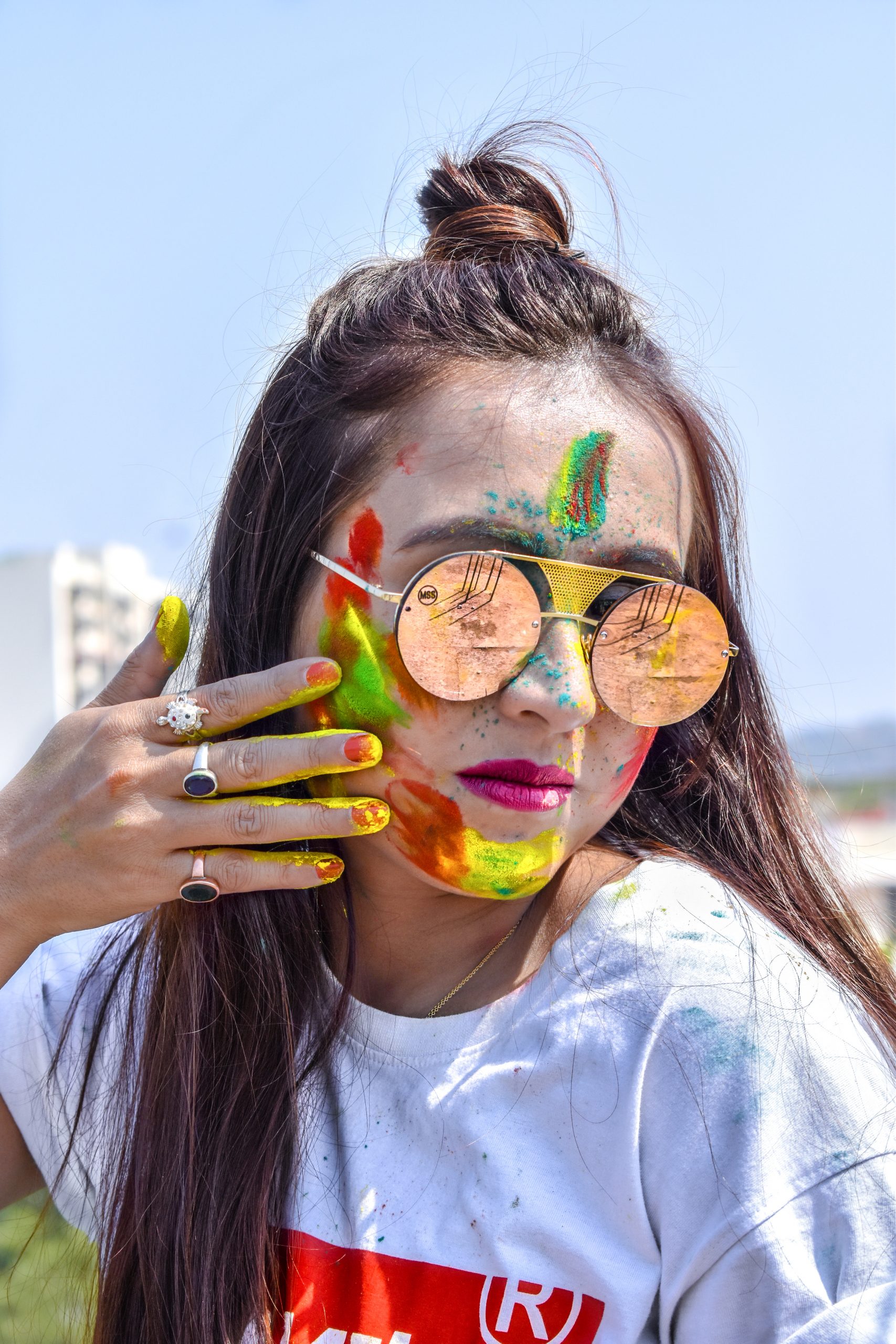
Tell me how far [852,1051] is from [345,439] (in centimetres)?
126

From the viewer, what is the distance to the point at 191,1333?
1618 mm

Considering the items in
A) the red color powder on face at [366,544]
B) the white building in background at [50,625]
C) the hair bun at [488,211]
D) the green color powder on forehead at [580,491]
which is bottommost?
the white building in background at [50,625]

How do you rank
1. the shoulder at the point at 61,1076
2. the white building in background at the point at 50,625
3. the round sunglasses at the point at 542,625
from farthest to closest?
the white building in background at the point at 50,625 < the shoulder at the point at 61,1076 < the round sunglasses at the point at 542,625

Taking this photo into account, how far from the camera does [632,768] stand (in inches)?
70.3

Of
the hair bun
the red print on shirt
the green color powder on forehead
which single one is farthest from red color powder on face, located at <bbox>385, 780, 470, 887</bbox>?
the hair bun

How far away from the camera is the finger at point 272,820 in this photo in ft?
5.43

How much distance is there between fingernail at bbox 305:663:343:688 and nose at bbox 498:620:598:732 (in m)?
0.28

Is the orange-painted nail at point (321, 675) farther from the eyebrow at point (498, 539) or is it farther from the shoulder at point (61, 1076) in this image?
the shoulder at point (61, 1076)

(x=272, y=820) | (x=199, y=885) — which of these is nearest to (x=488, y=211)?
(x=272, y=820)

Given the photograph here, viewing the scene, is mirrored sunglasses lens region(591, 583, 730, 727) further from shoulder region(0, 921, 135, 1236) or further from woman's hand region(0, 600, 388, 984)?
shoulder region(0, 921, 135, 1236)

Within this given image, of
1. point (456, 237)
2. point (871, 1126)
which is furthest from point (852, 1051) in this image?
point (456, 237)

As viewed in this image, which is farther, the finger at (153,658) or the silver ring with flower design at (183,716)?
the finger at (153,658)

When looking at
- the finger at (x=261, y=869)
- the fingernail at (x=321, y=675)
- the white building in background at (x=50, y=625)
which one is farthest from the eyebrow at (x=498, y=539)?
the white building in background at (x=50, y=625)

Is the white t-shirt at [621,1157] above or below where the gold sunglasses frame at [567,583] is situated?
below
